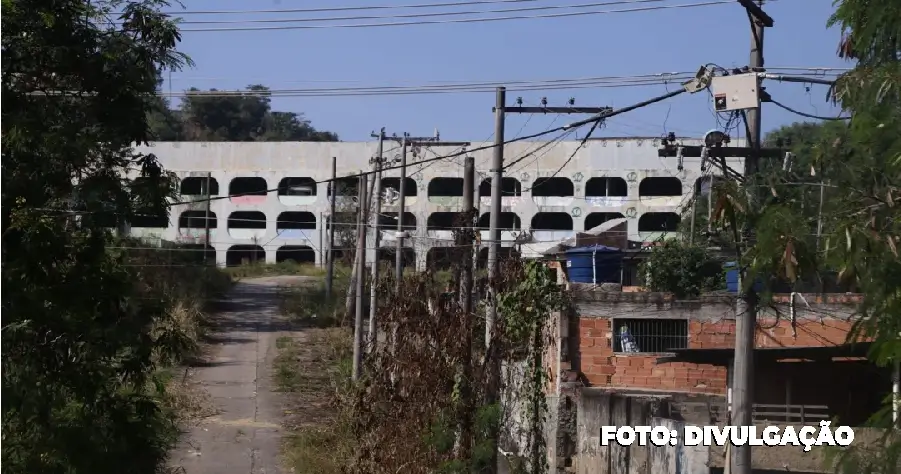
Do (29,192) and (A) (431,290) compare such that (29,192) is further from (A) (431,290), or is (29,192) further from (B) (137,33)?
(A) (431,290)

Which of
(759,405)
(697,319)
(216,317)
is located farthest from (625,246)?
(216,317)

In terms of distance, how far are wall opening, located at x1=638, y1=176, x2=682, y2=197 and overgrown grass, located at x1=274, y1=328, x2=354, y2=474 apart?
62.5 feet

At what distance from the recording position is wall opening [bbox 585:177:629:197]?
→ 47.8 meters

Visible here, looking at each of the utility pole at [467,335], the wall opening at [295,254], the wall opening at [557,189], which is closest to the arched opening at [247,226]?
the wall opening at [295,254]

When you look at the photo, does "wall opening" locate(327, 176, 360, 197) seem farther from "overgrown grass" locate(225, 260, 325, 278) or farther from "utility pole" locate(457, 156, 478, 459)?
"utility pole" locate(457, 156, 478, 459)

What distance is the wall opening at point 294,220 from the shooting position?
51.5 m

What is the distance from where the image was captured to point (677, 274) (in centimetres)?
1767

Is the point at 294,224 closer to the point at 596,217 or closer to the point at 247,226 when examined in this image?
the point at 247,226

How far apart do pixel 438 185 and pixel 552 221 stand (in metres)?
5.56

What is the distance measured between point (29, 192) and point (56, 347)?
1.17 m

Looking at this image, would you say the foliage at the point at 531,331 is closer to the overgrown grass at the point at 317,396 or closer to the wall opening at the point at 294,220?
the overgrown grass at the point at 317,396

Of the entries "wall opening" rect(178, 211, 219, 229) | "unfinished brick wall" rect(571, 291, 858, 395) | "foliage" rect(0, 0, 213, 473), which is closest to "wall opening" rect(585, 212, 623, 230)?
"wall opening" rect(178, 211, 219, 229)

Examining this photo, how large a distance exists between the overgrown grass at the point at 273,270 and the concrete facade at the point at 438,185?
1.03 m

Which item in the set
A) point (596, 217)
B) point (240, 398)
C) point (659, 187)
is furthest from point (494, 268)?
point (596, 217)
